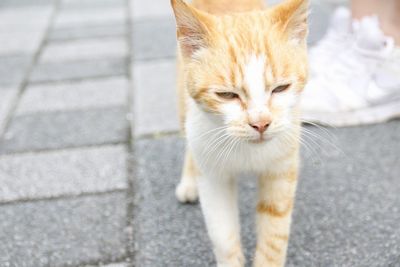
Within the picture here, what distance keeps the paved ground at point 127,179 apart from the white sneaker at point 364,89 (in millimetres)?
82

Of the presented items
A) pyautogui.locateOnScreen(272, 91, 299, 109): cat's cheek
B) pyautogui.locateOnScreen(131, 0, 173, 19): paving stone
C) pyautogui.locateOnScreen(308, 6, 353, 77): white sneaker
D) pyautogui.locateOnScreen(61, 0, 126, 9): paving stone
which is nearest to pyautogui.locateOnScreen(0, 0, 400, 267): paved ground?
Answer: pyautogui.locateOnScreen(308, 6, 353, 77): white sneaker

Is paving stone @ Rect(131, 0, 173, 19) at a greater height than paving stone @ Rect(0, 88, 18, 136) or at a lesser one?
lesser

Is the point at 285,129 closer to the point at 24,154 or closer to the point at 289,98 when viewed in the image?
the point at 289,98

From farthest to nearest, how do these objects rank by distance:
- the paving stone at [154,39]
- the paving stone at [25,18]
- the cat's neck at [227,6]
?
the paving stone at [25,18], the paving stone at [154,39], the cat's neck at [227,6]

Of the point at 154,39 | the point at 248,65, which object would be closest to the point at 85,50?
the point at 154,39

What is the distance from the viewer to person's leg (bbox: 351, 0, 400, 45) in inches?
95.5

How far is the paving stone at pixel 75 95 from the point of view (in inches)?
108

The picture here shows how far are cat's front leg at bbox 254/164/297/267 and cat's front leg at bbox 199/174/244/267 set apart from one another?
72mm

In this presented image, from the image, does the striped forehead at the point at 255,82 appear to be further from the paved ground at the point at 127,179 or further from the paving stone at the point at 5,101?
the paving stone at the point at 5,101

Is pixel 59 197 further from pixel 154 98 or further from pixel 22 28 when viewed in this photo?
pixel 22 28

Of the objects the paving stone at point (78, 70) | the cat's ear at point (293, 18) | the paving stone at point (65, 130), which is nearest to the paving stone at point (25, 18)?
the paving stone at point (78, 70)

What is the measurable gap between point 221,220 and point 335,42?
1550mm

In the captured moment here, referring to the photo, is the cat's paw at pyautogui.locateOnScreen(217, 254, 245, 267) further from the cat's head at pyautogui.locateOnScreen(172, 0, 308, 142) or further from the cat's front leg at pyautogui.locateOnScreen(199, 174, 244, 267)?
the cat's head at pyautogui.locateOnScreen(172, 0, 308, 142)

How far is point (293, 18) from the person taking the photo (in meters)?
1.29
